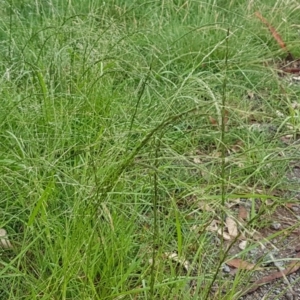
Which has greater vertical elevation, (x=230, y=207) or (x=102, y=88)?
(x=102, y=88)

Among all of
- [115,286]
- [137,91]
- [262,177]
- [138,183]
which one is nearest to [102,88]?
[137,91]

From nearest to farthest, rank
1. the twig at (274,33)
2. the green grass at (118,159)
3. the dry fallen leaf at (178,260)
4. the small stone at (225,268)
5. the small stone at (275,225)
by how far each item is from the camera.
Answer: the green grass at (118,159) < the dry fallen leaf at (178,260) < the small stone at (225,268) < the small stone at (275,225) < the twig at (274,33)

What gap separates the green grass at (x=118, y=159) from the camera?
173 centimetres

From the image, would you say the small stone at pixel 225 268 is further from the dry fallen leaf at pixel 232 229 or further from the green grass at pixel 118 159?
the dry fallen leaf at pixel 232 229

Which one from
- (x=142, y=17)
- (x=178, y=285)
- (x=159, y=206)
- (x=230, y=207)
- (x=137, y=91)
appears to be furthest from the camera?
(x=142, y=17)

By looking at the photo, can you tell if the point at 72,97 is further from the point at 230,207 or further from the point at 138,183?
the point at 230,207

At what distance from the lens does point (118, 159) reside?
2.15m

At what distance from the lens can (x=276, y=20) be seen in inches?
151

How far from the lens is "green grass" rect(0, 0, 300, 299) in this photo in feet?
5.67

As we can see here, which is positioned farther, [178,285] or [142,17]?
[142,17]

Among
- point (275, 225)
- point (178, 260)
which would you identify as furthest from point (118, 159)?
point (275, 225)

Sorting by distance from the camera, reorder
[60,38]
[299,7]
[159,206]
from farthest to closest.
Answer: [299,7]
[60,38]
[159,206]

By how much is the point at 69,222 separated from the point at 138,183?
37cm

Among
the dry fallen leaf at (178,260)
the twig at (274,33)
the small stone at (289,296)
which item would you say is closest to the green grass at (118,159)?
the dry fallen leaf at (178,260)
